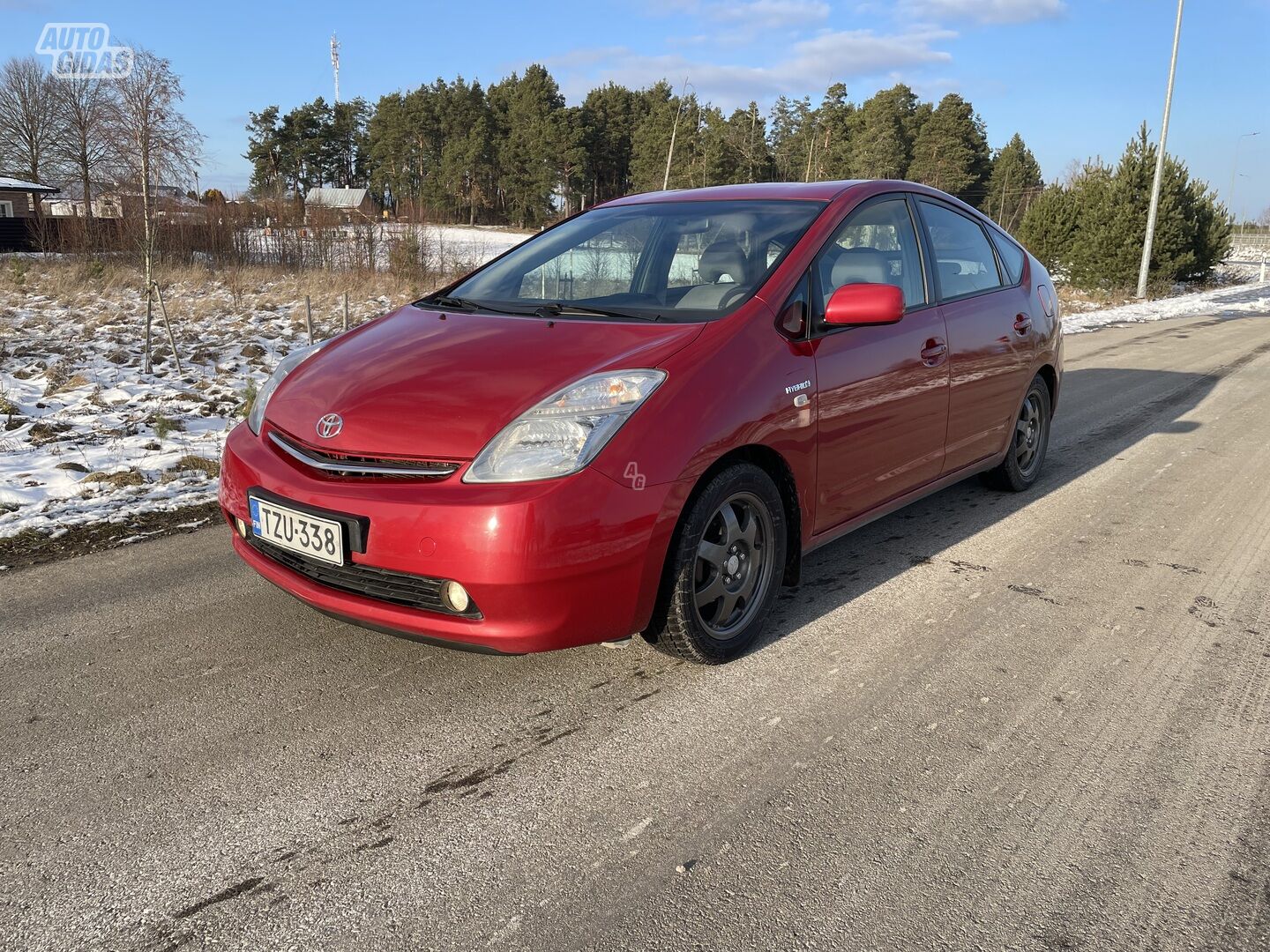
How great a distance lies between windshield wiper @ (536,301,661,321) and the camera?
3281 millimetres

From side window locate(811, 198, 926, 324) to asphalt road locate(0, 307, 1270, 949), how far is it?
1250 millimetres

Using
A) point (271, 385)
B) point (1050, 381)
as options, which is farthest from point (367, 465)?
point (1050, 381)

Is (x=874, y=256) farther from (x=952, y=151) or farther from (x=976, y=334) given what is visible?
(x=952, y=151)

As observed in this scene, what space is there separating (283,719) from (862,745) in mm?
1721

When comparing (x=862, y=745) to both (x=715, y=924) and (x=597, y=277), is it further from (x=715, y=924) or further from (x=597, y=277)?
(x=597, y=277)

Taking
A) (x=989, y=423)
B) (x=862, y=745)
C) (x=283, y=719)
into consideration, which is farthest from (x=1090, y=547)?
(x=283, y=719)

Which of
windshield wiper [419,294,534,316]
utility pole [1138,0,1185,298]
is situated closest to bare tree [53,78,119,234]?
windshield wiper [419,294,534,316]

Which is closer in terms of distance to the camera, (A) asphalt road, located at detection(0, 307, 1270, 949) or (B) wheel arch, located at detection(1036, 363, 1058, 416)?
Result: (A) asphalt road, located at detection(0, 307, 1270, 949)

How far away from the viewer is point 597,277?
3.81 meters

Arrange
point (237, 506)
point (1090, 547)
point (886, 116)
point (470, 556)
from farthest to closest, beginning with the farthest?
1. point (886, 116)
2. point (1090, 547)
3. point (237, 506)
4. point (470, 556)

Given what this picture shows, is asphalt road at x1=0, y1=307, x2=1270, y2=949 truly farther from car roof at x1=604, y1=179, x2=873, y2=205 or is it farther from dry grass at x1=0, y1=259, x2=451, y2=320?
dry grass at x1=0, y1=259, x2=451, y2=320

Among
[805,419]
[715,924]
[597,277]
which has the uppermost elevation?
[597,277]

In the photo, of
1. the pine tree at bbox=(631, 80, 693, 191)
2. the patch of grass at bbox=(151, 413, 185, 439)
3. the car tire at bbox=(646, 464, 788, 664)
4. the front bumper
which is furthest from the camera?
the pine tree at bbox=(631, 80, 693, 191)

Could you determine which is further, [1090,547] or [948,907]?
[1090,547]
